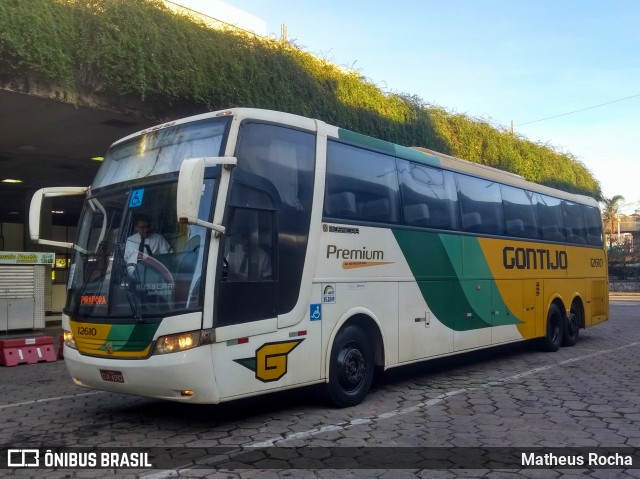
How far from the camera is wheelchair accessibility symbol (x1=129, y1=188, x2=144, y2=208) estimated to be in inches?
264

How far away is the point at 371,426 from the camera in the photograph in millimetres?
6637

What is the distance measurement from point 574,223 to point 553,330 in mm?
2723

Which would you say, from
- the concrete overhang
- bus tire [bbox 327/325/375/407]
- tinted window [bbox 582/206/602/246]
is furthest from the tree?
bus tire [bbox 327/325/375/407]

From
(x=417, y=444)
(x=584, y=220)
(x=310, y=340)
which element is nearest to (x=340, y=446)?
(x=417, y=444)

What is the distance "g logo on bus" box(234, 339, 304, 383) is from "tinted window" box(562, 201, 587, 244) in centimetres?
921

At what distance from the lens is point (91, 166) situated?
17781 millimetres

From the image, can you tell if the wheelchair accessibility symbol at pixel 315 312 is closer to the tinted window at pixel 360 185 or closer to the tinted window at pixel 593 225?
the tinted window at pixel 360 185

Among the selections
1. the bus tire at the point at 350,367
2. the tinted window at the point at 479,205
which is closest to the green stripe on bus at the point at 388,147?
the tinted window at the point at 479,205

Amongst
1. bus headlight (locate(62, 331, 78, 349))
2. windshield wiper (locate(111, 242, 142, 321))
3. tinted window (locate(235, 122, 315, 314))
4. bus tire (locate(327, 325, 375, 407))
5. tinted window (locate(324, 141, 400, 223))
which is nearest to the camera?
windshield wiper (locate(111, 242, 142, 321))

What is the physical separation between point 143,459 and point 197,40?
8335mm

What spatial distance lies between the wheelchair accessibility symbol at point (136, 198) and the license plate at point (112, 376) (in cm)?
171

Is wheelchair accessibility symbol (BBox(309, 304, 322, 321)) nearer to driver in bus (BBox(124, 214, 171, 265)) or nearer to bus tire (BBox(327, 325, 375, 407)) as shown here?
bus tire (BBox(327, 325, 375, 407))

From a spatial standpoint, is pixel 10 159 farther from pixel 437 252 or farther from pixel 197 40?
pixel 437 252

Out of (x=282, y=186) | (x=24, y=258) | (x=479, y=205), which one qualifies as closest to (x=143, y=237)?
(x=282, y=186)
